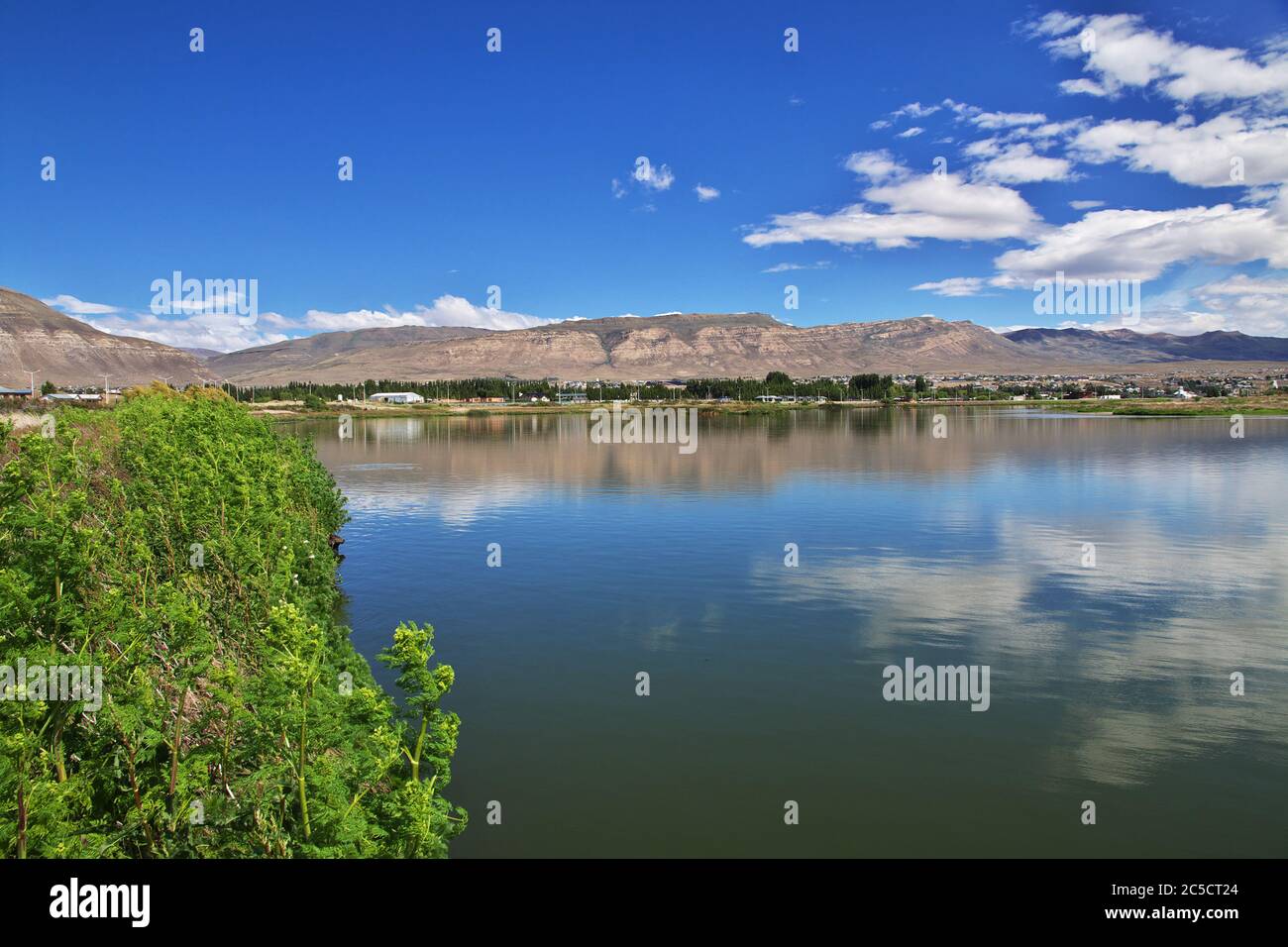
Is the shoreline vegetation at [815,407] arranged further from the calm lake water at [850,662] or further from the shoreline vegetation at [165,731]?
the shoreline vegetation at [165,731]

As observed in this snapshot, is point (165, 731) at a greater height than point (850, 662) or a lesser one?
greater

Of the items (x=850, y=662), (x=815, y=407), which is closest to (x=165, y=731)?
(x=850, y=662)

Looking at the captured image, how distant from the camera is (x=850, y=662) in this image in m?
17.2

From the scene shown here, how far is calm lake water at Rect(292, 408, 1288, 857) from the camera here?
1117cm

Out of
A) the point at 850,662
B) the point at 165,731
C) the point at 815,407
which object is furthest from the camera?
the point at 815,407

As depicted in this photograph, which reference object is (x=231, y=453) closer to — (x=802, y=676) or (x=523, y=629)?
(x=523, y=629)

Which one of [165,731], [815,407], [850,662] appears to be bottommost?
[850,662]

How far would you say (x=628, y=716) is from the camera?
579 inches

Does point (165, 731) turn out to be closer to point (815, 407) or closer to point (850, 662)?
point (850, 662)

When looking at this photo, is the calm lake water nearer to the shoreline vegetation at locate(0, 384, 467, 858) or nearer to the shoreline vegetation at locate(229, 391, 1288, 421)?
the shoreline vegetation at locate(0, 384, 467, 858)

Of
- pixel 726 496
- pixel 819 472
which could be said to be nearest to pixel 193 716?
pixel 726 496

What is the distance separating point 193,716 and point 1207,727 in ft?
49.7

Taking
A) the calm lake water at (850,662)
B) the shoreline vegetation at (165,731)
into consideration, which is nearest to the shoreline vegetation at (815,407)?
the calm lake water at (850,662)

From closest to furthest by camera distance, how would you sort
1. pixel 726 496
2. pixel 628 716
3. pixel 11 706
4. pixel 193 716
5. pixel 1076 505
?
pixel 11 706 → pixel 193 716 → pixel 628 716 → pixel 1076 505 → pixel 726 496
